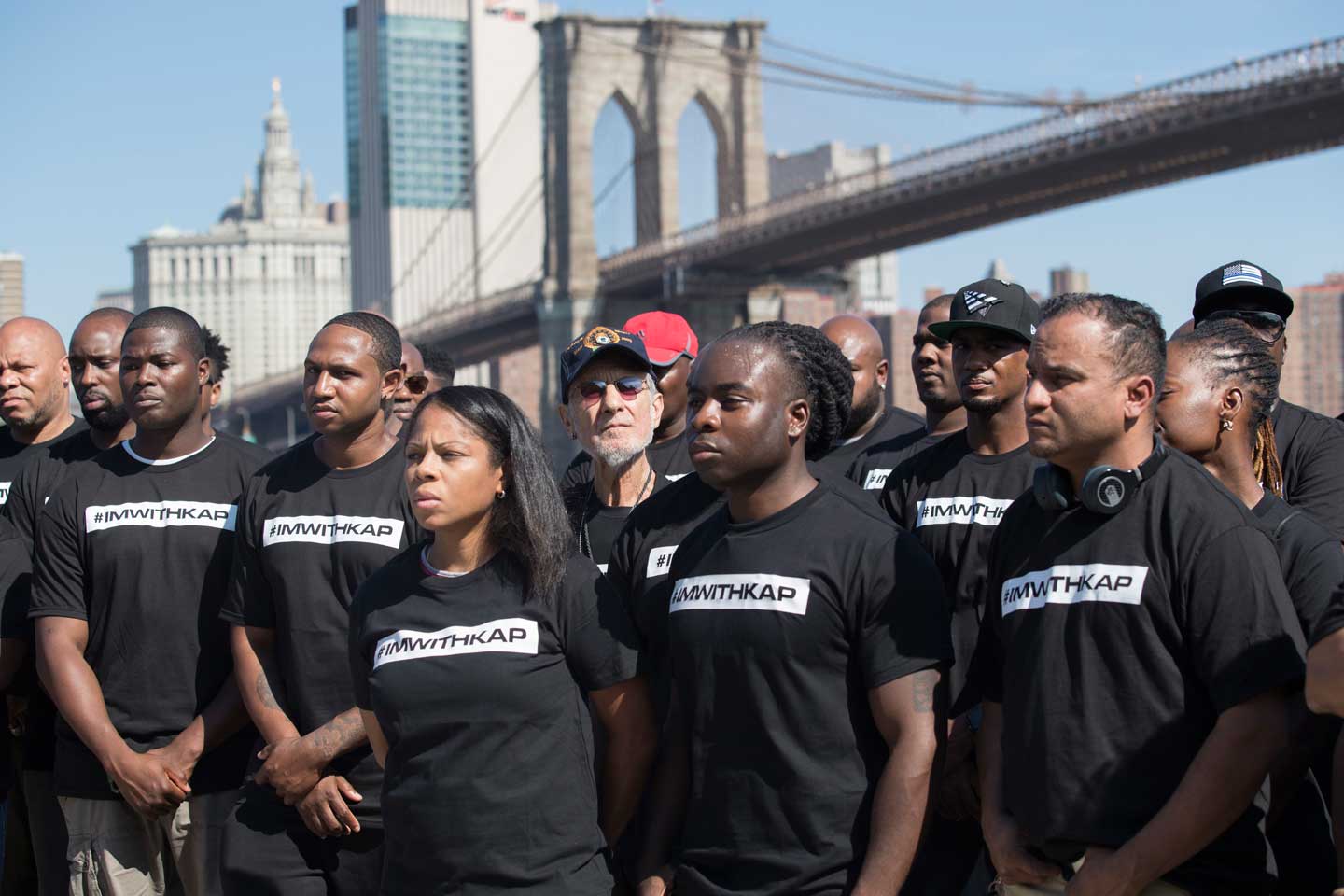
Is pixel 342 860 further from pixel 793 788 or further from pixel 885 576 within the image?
pixel 885 576

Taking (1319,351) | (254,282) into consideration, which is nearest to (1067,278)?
(1319,351)

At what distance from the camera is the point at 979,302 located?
13.3ft

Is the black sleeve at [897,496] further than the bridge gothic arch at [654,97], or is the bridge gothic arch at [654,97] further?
the bridge gothic arch at [654,97]

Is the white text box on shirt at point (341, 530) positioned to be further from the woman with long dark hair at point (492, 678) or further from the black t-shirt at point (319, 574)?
the woman with long dark hair at point (492, 678)

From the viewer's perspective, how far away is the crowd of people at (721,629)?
3.04 m

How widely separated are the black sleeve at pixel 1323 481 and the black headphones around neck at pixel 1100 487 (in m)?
1.21

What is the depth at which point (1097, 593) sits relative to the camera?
307cm

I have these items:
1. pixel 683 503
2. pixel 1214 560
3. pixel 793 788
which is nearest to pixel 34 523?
pixel 683 503

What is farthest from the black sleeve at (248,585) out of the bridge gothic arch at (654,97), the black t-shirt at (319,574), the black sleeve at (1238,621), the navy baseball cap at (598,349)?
the bridge gothic arch at (654,97)

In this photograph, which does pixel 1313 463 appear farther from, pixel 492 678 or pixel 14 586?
pixel 14 586

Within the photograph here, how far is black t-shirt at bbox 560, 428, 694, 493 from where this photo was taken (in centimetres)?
472

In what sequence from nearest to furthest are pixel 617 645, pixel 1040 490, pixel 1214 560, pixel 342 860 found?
1. pixel 1214 560
2. pixel 1040 490
3. pixel 617 645
4. pixel 342 860

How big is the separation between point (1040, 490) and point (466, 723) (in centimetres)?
120

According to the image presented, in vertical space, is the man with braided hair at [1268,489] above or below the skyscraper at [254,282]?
below
